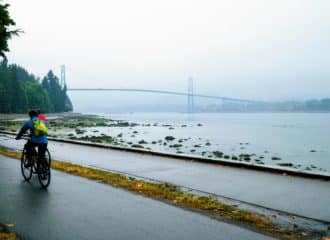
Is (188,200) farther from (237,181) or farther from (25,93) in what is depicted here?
(25,93)

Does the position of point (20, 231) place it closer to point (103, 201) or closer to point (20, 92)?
point (103, 201)

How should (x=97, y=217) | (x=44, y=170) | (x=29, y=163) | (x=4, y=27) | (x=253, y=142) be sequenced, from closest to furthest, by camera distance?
1. (x=97, y=217)
2. (x=44, y=170)
3. (x=29, y=163)
4. (x=4, y=27)
5. (x=253, y=142)

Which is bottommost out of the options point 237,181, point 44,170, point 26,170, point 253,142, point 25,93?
point 253,142

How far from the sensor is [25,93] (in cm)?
9262

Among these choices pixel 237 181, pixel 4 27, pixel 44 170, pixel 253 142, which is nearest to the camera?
pixel 44 170

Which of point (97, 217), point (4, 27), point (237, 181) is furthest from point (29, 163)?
point (4, 27)

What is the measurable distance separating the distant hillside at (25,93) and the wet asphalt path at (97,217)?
69.6 meters

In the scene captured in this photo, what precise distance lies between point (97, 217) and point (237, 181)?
3.93 m

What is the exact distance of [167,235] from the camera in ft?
15.7

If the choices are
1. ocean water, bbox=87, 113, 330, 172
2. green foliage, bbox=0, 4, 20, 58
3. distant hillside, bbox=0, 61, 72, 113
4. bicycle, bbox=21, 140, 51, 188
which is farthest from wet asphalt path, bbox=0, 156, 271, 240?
distant hillside, bbox=0, 61, 72, 113

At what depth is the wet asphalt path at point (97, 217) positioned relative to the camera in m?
4.81

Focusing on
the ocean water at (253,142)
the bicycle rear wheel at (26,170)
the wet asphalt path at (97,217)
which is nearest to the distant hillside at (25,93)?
the ocean water at (253,142)

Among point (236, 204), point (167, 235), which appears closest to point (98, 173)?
point (236, 204)

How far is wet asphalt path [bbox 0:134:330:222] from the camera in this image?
6441mm
